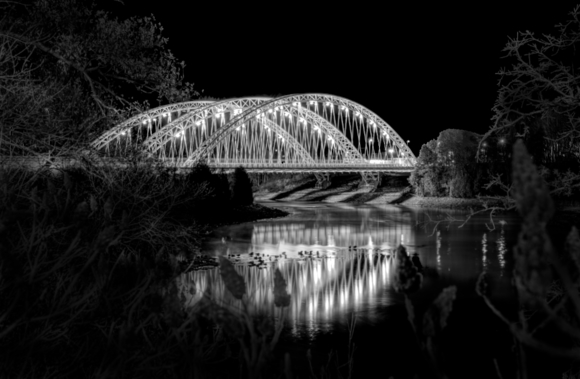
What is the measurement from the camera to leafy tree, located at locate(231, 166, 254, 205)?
76312 millimetres

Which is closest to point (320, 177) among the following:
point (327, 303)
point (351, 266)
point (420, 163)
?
point (420, 163)

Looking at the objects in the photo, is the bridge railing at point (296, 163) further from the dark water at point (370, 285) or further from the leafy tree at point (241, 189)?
the dark water at point (370, 285)

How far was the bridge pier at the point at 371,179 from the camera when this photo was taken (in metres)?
121

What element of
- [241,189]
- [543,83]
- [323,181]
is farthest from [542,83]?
[323,181]

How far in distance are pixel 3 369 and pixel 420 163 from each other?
87.8 metres

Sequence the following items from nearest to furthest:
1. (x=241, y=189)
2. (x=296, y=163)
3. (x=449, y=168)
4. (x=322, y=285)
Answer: (x=322, y=285), (x=241, y=189), (x=449, y=168), (x=296, y=163)

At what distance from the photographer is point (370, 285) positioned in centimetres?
3030

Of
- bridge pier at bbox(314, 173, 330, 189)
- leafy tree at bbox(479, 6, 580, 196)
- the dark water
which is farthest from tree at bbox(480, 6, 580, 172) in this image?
bridge pier at bbox(314, 173, 330, 189)

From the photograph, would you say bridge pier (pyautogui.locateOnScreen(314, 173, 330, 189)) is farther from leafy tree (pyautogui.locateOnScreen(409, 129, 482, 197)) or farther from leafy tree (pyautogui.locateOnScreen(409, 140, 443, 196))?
leafy tree (pyautogui.locateOnScreen(409, 140, 443, 196))

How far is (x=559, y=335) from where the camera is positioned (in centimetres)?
2077

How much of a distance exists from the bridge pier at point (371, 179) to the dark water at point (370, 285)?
198 ft

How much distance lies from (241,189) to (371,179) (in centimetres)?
5857

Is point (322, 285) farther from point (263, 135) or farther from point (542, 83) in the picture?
point (263, 135)

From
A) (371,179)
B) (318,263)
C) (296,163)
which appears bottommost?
(318,263)
